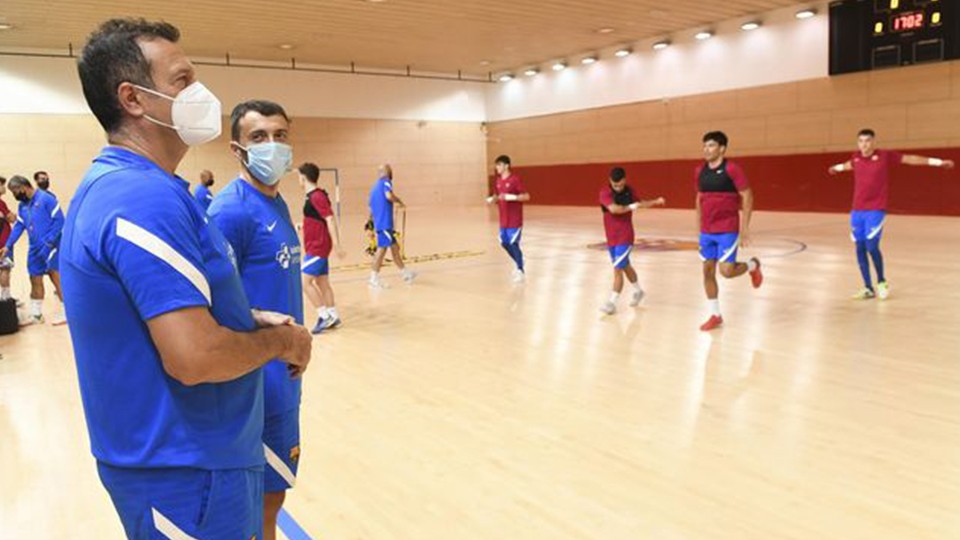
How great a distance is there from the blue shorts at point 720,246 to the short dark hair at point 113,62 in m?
6.84

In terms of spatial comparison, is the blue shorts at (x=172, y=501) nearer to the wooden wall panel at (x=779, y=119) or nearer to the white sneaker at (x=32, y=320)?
the white sneaker at (x=32, y=320)

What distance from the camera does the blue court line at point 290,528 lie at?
11.3 ft

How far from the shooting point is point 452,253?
49.7ft

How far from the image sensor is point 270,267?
2.80m

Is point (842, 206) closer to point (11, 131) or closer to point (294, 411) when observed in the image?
point (294, 411)

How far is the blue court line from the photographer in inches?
136

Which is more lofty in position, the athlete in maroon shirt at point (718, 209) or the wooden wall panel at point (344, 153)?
the wooden wall panel at point (344, 153)

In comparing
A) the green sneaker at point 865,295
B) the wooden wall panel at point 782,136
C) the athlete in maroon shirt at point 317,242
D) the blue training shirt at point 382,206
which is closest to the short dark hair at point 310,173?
the athlete in maroon shirt at point 317,242

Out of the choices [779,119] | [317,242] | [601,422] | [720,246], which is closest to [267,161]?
[601,422]

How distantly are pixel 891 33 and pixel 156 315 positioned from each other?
2106cm

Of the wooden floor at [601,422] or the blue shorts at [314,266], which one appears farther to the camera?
the blue shorts at [314,266]

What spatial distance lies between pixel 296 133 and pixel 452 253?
14.7 m

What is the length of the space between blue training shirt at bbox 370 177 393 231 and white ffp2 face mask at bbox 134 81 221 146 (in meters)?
9.34

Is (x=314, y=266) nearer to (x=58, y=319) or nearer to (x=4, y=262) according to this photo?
(x=58, y=319)
